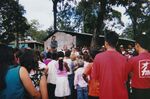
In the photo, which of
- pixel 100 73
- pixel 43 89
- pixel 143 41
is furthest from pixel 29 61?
pixel 143 41

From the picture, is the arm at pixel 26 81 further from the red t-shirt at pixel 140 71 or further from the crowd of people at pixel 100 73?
the red t-shirt at pixel 140 71

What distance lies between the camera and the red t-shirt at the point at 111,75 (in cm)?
856

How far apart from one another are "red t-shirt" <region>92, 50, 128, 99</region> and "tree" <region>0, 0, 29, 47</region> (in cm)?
5583

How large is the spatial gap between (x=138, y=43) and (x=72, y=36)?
48.0 meters

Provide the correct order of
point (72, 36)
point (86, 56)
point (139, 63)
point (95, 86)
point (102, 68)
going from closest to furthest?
point (102, 68), point (139, 63), point (95, 86), point (86, 56), point (72, 36)

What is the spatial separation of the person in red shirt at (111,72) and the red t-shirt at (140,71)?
1.78ft

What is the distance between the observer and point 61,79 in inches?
600

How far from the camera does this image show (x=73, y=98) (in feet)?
57.9

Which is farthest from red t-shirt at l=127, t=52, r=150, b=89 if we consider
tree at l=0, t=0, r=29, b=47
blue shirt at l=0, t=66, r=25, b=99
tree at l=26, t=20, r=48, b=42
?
tree at l=26, t=20, r=48, b=42

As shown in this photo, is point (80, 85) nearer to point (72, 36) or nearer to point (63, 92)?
point (63, 92)

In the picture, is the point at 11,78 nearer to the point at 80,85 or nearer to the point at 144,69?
the point at 144,69

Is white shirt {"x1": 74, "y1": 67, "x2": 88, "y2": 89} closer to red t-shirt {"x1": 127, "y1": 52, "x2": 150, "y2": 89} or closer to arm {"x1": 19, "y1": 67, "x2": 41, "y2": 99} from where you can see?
red t-shirt {"x1": 127, "y1": 52, "x2": 150, "y2": 89}

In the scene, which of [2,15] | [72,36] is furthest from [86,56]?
[2,15]

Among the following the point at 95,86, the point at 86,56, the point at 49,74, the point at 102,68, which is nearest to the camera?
the point at 102,68
